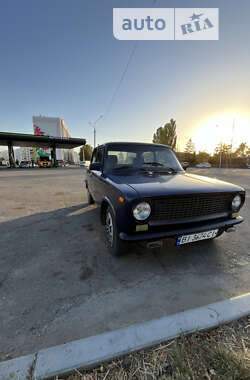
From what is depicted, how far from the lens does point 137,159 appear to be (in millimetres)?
3189

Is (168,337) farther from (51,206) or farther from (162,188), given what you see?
(51,206)

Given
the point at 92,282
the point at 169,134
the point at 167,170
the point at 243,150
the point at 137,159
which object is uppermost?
the point at 169,134

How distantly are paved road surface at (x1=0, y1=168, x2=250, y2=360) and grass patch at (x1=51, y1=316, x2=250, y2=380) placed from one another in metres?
0.28

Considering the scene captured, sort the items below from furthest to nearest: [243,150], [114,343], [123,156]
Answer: [243,150] → [123,156] → [114,343]

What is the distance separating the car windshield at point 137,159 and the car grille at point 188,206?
3.93ft

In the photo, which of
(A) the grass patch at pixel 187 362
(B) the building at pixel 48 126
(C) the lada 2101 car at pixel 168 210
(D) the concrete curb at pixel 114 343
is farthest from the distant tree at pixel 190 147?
(A) the grass patch at pixel 187 362

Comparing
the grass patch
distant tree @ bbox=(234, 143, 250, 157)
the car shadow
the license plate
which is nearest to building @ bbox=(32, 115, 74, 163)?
the car shadow

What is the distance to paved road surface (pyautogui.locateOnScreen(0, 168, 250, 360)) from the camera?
4.63 feet

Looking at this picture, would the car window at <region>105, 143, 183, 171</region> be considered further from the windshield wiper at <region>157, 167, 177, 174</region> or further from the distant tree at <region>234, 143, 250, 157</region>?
the distant tree at <region>234, 143, 250, 157</region>

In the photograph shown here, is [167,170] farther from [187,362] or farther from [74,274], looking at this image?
[187,362]

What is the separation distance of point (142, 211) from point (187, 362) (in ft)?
4.14

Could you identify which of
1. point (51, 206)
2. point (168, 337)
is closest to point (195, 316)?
point (168, 337)

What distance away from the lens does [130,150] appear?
3238 mm

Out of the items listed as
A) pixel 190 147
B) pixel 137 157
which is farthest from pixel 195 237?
pixel 190 147
